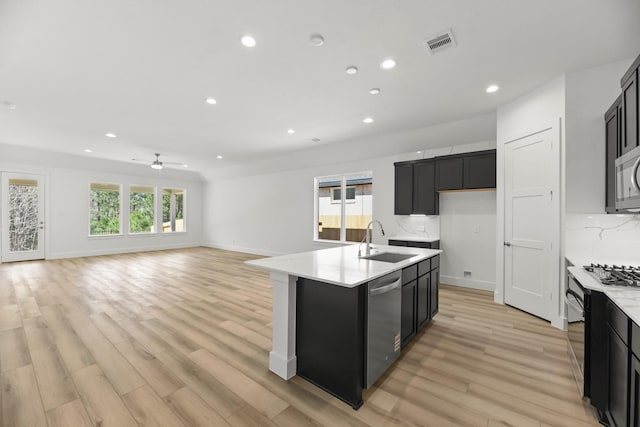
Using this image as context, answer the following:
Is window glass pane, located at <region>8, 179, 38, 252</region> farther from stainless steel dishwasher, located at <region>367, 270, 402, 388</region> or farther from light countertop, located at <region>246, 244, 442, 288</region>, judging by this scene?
stainless steel dishwasher, located at <region>367, 270, 402, 388</region>

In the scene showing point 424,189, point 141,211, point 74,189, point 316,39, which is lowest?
point 141,211

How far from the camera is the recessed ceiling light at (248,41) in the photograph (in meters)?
2.46

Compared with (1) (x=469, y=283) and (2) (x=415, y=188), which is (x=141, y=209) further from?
(1) (x=469, y=283)

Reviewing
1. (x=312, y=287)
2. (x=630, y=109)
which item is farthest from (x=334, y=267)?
(x=630, y=109)

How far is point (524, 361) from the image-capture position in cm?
242

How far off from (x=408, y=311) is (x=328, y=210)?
15.4 feet

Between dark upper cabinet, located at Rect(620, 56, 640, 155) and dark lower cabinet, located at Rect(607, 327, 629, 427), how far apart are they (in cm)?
158

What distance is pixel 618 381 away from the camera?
1468mm

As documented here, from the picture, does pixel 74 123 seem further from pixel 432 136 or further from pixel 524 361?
pixel 524 361

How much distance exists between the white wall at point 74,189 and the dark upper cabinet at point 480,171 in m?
9.43

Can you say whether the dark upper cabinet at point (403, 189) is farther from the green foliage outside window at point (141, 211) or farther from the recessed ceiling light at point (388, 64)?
the green foliage outside window at point (141, 211)

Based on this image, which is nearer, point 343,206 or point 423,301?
point 423,301

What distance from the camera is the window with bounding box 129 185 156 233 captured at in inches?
359

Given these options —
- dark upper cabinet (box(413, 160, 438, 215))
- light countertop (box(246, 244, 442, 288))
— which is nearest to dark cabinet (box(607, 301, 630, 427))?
light countertop (box(246, 244, 442, 288))
